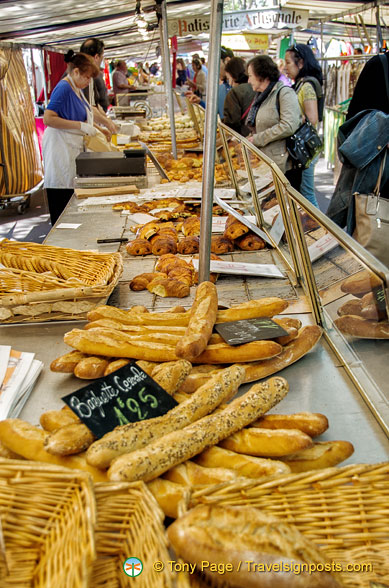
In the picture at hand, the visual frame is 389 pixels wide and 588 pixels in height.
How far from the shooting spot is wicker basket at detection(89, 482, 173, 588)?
92 cm

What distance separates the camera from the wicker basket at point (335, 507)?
1.00m

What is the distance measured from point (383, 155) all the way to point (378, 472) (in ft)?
9.18

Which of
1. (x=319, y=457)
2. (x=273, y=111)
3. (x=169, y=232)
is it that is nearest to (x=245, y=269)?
(x=169, y=232)

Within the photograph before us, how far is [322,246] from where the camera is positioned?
185cm

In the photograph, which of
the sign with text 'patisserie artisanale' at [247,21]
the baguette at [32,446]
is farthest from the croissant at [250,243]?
the sign with text 'patisserie artisanale' at [247,21]

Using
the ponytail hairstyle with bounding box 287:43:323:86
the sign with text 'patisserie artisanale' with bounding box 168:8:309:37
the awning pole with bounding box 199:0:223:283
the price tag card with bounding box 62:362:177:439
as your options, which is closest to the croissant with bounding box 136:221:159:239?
the awning pole with bounding box 199:0:223:283

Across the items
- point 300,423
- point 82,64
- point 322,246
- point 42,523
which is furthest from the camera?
point 82,64

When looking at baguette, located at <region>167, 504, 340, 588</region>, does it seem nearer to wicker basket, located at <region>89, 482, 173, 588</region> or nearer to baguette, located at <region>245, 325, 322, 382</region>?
wicker basket, located at <region>89, 482, 173, 588</region>

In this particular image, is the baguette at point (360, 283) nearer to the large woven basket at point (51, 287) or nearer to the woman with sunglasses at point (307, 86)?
the large woven basket at point (51, 287)

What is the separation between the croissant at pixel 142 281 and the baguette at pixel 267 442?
1342 mm

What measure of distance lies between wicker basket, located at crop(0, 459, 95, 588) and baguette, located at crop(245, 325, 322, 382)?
0.77 m

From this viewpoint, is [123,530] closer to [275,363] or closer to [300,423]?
[300,423]

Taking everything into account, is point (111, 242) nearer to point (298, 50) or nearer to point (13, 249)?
point (13, 249)

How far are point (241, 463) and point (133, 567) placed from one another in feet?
1.18
